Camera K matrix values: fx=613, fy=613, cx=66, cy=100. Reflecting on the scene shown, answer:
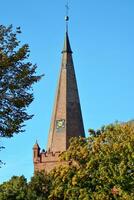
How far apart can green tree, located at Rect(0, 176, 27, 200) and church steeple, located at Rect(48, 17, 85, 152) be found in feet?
90.0

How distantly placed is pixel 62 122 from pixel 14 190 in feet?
105

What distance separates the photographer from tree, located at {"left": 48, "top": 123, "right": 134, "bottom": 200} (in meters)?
46.0

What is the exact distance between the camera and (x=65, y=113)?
292 ft

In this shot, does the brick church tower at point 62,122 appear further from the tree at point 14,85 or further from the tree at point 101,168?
the tree at point 14,85

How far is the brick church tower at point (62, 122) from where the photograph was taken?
3413 inches

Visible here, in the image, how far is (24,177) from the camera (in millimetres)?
59688

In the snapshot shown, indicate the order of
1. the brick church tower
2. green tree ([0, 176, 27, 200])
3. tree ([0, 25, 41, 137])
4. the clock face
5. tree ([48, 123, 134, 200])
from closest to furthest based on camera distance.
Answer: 1. tree ([0, 25, 41, 137])
2. tree ([48, 123, 134, 200])
3. green tree ([0, 176, 27, 200])
4. the brick church tower
5. the clock face

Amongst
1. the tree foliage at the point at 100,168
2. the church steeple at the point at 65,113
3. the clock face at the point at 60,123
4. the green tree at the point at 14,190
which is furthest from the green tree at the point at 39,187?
the clock face at the point at 60,123

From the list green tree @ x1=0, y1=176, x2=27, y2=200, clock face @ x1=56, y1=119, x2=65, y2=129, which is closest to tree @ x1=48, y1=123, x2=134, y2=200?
green tree @ x1=0, y1=176, x2=27, y2=200

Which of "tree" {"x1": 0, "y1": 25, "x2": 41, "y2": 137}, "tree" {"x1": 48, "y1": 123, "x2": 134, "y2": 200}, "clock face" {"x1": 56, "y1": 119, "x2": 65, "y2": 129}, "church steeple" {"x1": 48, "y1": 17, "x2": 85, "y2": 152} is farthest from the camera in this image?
"clock face" {"x1": 56, "y1": 119, "x2": 65, "y2": 129}

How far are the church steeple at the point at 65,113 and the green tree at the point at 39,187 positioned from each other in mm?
25863

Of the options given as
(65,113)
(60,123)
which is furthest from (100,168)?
(65,113)

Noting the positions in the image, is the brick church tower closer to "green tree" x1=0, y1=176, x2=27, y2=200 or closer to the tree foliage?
"green tree" x1=0, y1=176, x2=27, y2=200

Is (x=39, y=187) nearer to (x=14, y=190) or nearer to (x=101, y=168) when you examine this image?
(x=14, y=190)
